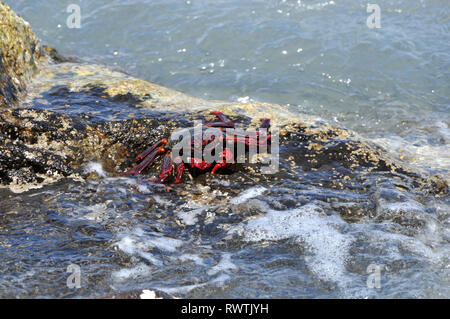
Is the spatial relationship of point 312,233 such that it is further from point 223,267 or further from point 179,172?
point 179,172

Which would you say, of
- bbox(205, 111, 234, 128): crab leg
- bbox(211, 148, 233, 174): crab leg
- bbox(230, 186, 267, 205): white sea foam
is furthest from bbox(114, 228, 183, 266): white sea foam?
bbox(205, 111, 234, 128): crab leg

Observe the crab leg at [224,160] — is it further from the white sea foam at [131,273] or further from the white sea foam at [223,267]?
the white sea foam at [131,273]

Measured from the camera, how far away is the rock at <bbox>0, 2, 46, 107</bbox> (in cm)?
460

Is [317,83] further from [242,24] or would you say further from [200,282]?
[200,282]

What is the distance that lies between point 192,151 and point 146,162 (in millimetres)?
442

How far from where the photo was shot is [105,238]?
3.24 meters

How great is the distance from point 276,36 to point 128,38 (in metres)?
3.10

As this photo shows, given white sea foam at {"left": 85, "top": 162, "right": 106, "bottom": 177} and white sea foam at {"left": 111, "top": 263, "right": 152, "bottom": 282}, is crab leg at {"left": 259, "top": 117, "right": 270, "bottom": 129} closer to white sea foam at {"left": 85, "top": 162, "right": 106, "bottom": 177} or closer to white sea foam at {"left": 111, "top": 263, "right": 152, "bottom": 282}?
white sea foam at {"left": 85, "top": 162, "right": 106, "bottom": 177}

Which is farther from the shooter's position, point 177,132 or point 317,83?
point 317,83

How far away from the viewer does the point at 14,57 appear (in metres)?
5.04

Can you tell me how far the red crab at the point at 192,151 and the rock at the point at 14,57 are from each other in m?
1.53

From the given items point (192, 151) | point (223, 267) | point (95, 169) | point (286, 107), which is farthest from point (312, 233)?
point (286, 107)

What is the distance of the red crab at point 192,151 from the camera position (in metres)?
3.99
